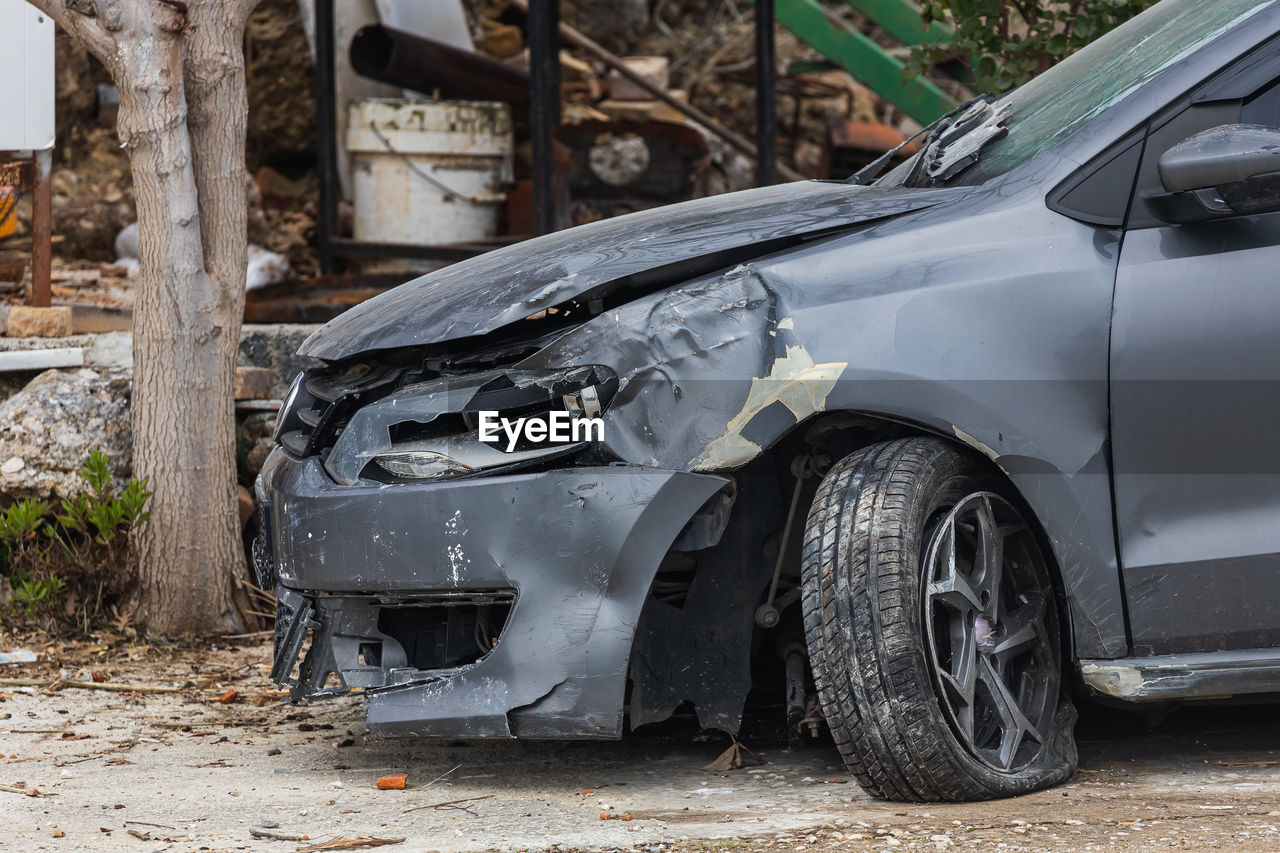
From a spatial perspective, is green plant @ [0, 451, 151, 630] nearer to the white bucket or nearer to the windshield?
the windshield

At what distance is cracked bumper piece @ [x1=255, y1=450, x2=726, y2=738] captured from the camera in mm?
2752

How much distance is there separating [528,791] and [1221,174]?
1944 millimetres

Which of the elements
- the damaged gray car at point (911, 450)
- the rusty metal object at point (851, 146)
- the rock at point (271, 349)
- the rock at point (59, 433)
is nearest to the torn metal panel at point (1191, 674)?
the damaged gray car at point (911, 450)

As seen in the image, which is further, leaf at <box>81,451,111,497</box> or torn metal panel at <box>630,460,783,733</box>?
leaf at <box>81,451,111,497</box>

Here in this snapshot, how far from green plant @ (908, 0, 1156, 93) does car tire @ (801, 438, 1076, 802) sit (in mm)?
2998

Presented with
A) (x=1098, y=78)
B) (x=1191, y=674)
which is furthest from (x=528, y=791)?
Answer: (x=1098, y=78)

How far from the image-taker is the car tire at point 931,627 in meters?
2.75

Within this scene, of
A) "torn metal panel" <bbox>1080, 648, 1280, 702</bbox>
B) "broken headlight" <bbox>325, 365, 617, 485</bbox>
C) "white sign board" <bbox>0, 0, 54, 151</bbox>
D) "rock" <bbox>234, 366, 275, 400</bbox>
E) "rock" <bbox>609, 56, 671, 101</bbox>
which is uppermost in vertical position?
"rock" <bbox>609, 56, 671, 101</bbox>

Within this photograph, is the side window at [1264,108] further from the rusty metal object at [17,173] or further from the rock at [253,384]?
the rusty metal object at [17,173]

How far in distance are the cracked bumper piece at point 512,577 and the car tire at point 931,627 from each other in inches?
13.0

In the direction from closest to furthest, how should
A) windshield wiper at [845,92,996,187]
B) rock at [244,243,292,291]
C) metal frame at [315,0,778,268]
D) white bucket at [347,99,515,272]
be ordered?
windshield wiper at [845,92,996,187], metal frame at [315,0,778,268], rock at [244,243,292,291], white bucket at [347,99,515,272]

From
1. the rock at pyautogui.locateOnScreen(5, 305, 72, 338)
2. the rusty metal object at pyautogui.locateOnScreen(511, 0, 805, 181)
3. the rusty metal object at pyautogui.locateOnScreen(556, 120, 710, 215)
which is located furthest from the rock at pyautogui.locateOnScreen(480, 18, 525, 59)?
the rock at pyautogui.locateOnScreen(5, 305, 72, 338)

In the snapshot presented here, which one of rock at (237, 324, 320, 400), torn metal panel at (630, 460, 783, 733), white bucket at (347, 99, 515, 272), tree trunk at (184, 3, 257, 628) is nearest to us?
torn metal panel at (630, 460, 783, 733)

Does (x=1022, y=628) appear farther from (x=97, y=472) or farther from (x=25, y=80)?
(x=25, y=80)
